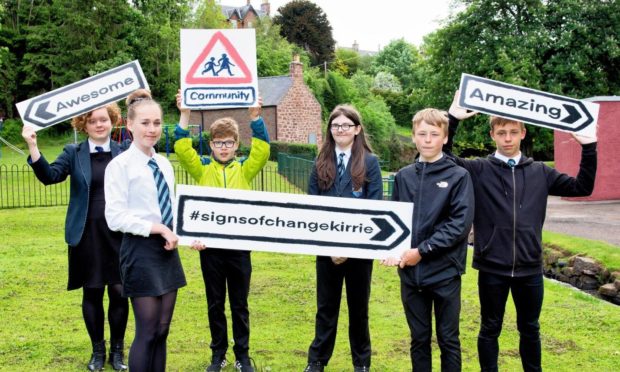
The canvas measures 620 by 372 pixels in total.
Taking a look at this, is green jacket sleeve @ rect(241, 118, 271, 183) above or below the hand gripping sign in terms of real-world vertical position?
below

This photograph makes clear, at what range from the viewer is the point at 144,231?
384 centimetres

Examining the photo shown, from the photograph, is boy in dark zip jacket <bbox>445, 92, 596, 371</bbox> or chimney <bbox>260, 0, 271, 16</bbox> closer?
boy in dark zip jacket <bbox>445, 92, 596, 371</bbox>

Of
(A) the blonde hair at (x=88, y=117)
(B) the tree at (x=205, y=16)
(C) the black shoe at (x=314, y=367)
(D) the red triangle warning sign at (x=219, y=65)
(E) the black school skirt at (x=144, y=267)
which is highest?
(B) the tree at (x=205, y=16)

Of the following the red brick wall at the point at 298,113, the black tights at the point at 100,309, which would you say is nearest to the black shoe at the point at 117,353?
the black tights at the point at 100,309

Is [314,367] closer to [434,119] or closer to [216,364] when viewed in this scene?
[216,364]

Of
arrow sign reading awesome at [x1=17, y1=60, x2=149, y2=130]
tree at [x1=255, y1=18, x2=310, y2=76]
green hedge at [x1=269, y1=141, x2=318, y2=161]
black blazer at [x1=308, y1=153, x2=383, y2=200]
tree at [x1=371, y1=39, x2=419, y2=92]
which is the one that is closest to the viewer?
arrow sign reading awesome at [x1=17, y1=60, x2=149, y2=130]

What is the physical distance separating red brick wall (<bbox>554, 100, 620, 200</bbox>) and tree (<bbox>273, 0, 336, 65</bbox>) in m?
52.3

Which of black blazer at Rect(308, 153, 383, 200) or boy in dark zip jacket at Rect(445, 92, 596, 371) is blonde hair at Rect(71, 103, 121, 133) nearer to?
black blazer at Rect(308, 153, 383, 200)

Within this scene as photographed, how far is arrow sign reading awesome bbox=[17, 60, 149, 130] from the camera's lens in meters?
4.62

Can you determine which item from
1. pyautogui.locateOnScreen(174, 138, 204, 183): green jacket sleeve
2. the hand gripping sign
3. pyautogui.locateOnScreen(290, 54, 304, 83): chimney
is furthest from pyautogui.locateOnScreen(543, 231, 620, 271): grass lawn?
pyautogui.locateOnScreen(290, 54, 304, 83): chimney

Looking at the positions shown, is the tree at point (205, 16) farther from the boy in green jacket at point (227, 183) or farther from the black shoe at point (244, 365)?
the black shoe at point (244, 365)

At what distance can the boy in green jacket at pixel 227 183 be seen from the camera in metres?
4.85

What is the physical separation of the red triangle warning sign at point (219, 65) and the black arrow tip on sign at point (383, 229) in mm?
1751

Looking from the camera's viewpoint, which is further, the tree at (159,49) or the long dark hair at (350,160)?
the tree at (159,49)
